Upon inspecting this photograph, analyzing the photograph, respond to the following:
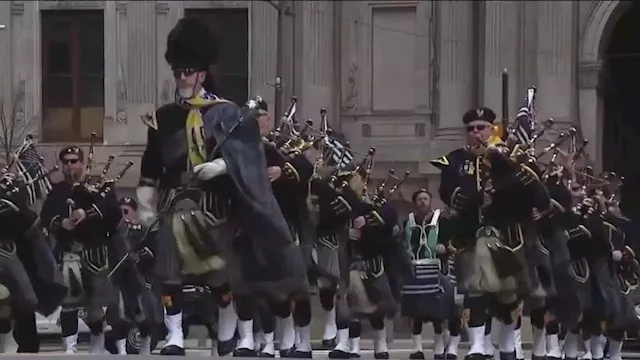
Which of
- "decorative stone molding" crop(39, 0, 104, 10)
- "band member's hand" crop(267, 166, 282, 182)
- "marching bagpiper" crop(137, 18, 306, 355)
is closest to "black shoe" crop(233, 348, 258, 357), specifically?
"marching bagpiper" crop(137, 18, 306, 355)

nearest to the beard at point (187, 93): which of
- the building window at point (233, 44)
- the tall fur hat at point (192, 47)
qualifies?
the tall fur hat at point (192, 47)

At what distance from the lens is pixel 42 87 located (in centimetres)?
3044

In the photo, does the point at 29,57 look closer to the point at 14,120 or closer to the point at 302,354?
the point at 14,120

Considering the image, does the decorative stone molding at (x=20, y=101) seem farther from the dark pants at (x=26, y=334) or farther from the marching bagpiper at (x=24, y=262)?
the dark pants at (x=26, y=334)

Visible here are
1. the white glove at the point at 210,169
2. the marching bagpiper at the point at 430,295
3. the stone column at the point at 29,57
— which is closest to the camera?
the white glove at the point at 210,169

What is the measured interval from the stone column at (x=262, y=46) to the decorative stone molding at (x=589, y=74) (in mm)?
6673

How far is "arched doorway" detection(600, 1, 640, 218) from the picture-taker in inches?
1171

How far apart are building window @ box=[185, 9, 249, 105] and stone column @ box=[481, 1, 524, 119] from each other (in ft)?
18.1

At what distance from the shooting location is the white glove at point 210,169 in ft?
34.6

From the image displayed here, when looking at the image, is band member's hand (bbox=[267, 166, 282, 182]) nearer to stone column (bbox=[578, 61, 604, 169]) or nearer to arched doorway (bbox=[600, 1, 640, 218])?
stone column (bbox=[578, 61, 604, 169])

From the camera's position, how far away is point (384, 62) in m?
30.2

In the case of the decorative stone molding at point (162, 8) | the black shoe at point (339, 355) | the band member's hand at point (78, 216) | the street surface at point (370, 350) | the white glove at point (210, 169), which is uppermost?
the decorative stone molding at point (162, 8)

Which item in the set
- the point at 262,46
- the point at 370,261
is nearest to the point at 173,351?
the point at 370,261

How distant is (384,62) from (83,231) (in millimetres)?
17933
